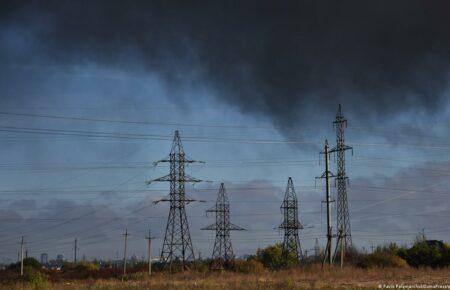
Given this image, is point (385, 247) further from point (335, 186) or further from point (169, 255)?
point (169, 255)

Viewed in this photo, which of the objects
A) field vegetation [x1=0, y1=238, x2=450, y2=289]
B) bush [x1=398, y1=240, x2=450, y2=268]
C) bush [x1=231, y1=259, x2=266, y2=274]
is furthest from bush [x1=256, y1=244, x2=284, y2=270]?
bush [x1=398, y1=240, x2=450, y2=268]

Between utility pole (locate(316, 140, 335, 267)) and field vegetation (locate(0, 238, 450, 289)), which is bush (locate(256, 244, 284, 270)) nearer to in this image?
field vegetation (locate(0, 238, 450, 289))

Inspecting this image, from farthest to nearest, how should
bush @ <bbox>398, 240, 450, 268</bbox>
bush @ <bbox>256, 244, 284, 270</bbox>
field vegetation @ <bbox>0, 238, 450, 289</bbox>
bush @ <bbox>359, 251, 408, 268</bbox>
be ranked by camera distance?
bush @ <bbox>256, 244, 284, 270</bbox>, bush @ <bbox>398, 240, 450, 268</bbox>, bush @ <bbox>359, 251, 408, 268</bbox>, field vegetation @ <bbox>0, 238, 450, 289</bbox>

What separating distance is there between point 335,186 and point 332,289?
117 feet

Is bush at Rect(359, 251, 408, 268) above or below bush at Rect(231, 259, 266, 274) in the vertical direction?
above

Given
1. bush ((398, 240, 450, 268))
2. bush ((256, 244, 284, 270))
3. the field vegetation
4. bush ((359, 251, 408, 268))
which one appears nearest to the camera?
the field vegetation

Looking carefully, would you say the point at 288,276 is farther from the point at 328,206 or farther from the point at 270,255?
the point at 270,255

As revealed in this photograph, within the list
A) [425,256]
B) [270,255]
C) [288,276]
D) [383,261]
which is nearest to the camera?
[288,276]

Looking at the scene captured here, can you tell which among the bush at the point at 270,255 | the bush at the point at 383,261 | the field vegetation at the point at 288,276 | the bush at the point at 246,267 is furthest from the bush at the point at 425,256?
the bush at the point at 270,255

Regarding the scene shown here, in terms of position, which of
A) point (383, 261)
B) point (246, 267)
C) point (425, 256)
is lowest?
point (246, 267)

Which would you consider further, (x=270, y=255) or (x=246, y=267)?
(x=270, y=255)

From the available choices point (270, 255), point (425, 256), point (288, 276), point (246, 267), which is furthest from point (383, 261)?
point (270, 255)

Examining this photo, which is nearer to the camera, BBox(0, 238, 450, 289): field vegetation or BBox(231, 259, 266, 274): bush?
BBox(0, 238, 450, 289): field vegetation

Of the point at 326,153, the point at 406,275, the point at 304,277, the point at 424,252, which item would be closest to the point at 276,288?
the point at 304,277
